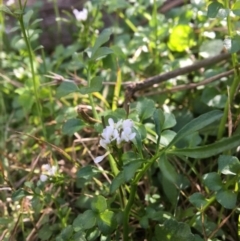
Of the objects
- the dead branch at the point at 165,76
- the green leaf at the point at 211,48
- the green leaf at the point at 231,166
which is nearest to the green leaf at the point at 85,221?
the green leaf at the point at 231,166

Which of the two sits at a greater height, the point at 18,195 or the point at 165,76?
the point at 165,76

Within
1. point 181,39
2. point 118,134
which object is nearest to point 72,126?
point 118,134

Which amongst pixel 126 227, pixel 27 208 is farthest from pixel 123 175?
pixel 27 208

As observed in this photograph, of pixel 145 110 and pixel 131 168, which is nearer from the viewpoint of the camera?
pixel 131 168

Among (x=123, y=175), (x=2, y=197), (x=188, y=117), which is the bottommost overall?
(x=2, y=197)

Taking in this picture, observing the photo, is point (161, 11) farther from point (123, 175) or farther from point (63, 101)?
point (123, 175)

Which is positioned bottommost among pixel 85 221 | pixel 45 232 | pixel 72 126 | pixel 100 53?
pixel 45 232

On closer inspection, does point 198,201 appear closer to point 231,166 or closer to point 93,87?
point 231,166
